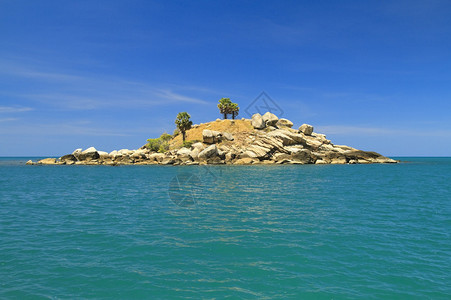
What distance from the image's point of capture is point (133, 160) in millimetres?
91688

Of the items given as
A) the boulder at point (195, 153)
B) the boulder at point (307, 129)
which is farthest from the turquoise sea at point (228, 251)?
the boulder at point (307, 129)

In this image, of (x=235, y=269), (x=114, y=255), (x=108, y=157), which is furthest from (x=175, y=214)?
(x=108, y=157)

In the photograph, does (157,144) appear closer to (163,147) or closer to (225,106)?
(163,147)

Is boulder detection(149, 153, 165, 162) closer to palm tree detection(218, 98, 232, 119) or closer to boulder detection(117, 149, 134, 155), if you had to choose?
boulder detection(117, 149, 134, 155)

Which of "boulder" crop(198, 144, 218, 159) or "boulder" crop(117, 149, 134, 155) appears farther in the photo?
"boulder" crop(117, 149, 134, 155)

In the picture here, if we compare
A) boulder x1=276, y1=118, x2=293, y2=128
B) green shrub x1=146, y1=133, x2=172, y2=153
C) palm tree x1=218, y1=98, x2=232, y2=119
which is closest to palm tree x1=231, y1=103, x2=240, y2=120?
palm tree x1=218, y1=98, x2=232, y2=119

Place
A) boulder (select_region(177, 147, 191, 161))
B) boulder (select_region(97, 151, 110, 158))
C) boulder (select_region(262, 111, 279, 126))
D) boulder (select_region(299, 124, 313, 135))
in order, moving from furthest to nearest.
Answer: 1. boulder (select_region(262, 111, 279, 126))
2. boulder (select_region(299, 124, 313, 135))
3. boulder (select_region(97, 151, 110, 158))
4. boulder (select_region(177, 147, 191, 161))

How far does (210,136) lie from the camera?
9269 cm

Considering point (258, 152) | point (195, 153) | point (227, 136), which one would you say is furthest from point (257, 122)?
point (195, 153)

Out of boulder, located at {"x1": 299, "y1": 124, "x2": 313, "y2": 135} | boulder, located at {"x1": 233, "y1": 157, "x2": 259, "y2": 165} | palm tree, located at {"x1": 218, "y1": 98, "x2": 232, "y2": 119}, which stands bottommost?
boulder, located at {"x1": 233, "y1": 157, "x2": 259, "y2": 165}

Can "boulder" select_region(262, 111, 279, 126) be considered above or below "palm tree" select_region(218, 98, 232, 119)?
below

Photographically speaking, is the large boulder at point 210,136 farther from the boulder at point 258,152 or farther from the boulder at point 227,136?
the boulder at point 258,152

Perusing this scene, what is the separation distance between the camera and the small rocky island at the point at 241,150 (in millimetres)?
82188

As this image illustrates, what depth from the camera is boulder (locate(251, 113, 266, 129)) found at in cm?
10262
